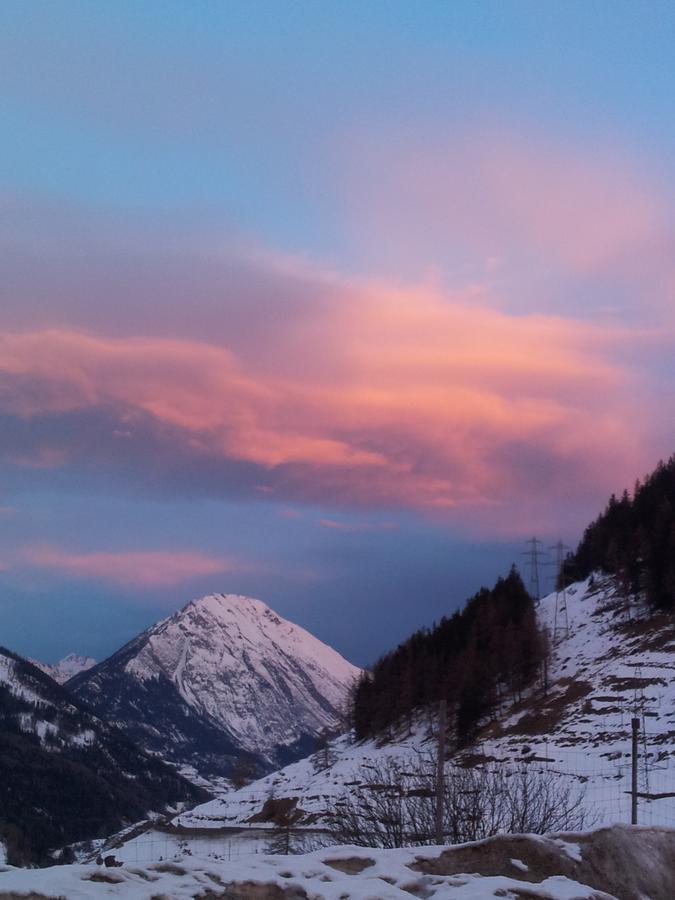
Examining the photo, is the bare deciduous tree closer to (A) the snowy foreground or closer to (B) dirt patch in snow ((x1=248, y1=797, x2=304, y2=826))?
(A) the snowy foreground

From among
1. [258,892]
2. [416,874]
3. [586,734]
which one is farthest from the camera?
[586,734]

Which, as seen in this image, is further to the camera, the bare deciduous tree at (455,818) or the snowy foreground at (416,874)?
the bare deciduous tree at (455,818)

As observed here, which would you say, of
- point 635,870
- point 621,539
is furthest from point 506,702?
point 635,870

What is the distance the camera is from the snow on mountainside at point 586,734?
143 ft

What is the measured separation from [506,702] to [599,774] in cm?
4081

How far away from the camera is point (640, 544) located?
103375mm

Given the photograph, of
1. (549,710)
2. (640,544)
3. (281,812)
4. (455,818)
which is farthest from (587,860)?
(640,544)

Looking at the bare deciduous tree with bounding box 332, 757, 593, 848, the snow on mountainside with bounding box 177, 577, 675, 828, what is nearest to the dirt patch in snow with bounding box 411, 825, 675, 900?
the bare deciduous tree with bounding box 332, 757, 593, 848

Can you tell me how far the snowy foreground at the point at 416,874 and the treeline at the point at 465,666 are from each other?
6577cm

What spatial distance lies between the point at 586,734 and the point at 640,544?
47195 millimetres

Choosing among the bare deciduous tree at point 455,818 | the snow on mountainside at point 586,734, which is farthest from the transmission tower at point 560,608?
the bare deciduous tree at point 455,818

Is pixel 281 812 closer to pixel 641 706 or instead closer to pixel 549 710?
pixel 641 706

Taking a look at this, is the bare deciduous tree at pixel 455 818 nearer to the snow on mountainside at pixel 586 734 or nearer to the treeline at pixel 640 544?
the snow on mountainside at pixel 586 734

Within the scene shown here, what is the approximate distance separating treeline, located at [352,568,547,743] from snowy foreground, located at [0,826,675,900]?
65.8 meters
